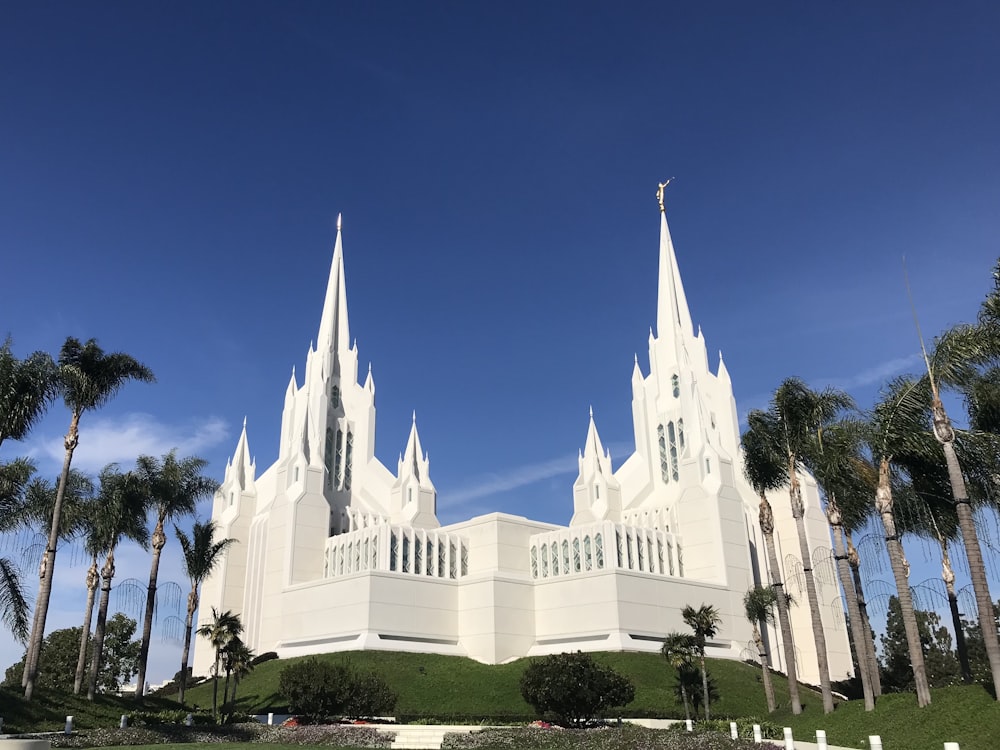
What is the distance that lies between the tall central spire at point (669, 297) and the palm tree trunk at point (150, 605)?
43340 mm

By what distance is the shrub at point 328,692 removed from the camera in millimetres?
31453

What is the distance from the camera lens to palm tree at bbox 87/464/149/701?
36.5 metres

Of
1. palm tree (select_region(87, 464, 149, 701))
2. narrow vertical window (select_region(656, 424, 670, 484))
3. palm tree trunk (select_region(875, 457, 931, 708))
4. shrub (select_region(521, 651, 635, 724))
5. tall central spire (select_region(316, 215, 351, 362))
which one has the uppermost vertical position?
tall central spire (select_region(316, 215, 351, 362))

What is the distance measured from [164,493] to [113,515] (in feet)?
9.31

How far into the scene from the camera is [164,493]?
3947 centimetres

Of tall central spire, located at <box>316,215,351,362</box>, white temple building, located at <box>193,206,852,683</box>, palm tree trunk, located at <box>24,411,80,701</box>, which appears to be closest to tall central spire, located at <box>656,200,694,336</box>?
white temple building, located at <box>193,206,852,683</box>

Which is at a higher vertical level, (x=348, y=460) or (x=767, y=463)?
(x=348, y=460)

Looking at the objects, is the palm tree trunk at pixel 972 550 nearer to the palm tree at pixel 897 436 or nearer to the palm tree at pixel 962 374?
the palm tree at pixel 962 374

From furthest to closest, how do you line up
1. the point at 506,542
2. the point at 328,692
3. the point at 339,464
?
1. the point at 339,464
2. the point at 506,542
3. the point at 328,692

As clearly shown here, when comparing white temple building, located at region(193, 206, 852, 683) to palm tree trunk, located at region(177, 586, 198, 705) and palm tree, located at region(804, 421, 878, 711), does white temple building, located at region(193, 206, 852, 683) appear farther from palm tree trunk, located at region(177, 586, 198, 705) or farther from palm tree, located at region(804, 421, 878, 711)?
palm tree, located at region(804, 421, 878, 711)

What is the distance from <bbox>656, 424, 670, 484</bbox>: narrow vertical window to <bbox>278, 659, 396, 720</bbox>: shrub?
35695 mm

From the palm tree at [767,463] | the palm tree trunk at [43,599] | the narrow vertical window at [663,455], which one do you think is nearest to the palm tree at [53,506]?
the palm tree trunk at [43,599]

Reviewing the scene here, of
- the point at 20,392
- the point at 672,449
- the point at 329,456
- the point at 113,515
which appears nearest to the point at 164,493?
the point at 113,515

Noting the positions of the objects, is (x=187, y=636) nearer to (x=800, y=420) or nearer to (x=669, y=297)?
(x=800, y=420)
